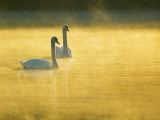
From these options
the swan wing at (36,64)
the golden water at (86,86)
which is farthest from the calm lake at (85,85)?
the swan wing at (36,64)

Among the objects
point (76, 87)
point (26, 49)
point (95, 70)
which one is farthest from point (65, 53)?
point (76, 87)

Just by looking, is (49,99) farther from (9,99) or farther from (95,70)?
(95,70)

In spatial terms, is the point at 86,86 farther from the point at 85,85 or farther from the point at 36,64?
the point at 36,64

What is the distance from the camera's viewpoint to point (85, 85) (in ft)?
30.8

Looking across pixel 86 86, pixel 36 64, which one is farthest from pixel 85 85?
pixel 36 64

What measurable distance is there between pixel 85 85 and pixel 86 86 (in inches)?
3.8

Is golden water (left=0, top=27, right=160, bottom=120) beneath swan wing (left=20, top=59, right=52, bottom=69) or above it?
beneath

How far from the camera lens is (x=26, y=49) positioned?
1548 cm

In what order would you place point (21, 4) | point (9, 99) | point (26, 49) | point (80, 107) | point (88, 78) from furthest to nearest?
point (21, 4), point (26, 49), point (88, 78), point (9, 99), point (80, 107)

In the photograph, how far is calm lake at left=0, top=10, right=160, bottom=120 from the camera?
7508 millimetres

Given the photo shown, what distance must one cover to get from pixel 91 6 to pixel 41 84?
31.8 m

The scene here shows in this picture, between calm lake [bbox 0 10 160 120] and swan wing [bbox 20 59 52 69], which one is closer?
calm lake [bbox 0 10 160 120]

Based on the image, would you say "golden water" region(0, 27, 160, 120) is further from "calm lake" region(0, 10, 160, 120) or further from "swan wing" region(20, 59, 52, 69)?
"swan wing" region(20, 59, 52, 69)

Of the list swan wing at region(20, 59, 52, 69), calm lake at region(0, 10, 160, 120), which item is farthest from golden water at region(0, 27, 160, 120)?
swan wing at region(20, 59, 52, 69)
